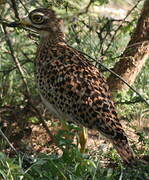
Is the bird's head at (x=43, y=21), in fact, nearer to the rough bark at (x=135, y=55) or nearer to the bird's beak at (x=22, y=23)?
the bird's beak at (x=22, y=23)

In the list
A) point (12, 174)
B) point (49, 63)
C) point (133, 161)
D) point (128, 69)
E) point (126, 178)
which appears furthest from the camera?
point (128, 69)

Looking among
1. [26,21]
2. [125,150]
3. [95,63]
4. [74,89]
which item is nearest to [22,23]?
[26,21]

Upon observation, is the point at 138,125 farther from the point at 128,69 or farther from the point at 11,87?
the point at 11,87

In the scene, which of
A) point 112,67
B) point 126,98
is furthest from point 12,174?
point 112,67

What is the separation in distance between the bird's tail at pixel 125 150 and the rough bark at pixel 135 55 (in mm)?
1361

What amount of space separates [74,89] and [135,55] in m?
1.26

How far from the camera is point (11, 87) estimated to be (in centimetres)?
611

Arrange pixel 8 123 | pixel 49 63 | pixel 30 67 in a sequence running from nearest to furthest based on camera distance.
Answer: pixel 49 63
pixel 8 123
pixel 30 67

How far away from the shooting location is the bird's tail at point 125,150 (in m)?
3.94

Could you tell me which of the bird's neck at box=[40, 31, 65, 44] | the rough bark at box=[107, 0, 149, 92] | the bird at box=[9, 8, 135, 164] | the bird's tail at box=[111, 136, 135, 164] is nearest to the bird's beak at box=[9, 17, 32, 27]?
the bird at box=[9, 8, 135, 164]

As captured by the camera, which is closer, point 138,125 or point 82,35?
Result: point 138,125

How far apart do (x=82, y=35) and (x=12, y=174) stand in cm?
334

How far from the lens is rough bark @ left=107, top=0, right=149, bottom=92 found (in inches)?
211

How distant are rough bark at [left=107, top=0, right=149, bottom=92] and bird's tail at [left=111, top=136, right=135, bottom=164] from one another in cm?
136
